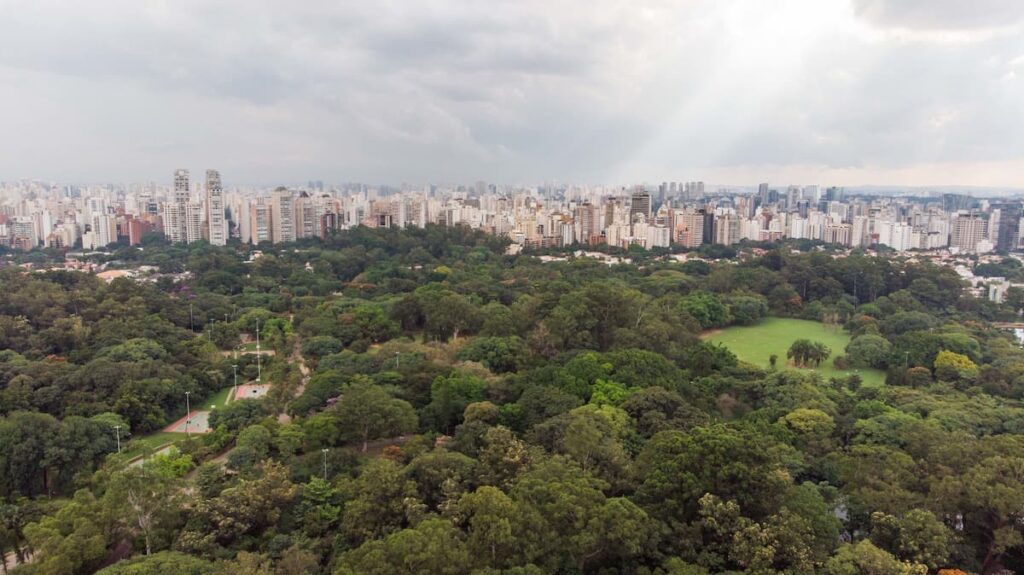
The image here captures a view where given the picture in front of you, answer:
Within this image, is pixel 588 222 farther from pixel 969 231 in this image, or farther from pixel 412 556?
pixel 412 556

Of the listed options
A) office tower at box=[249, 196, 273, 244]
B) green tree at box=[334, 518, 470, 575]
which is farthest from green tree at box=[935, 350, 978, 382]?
office tower at box=[249, 196, 273, 244]

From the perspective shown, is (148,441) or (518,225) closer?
(148,441)

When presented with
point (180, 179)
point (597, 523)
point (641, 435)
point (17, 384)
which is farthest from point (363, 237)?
point (597, 523)

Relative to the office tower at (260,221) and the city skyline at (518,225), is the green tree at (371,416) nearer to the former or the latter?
the city skyline at (518,225)

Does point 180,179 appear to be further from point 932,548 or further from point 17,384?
point 932,548

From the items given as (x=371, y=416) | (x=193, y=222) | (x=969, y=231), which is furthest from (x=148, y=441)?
(x=969, y=231)

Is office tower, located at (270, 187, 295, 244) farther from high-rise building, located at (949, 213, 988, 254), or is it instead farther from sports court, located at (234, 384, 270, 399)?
high-rise building, located at (949, 213, 988, 254)
